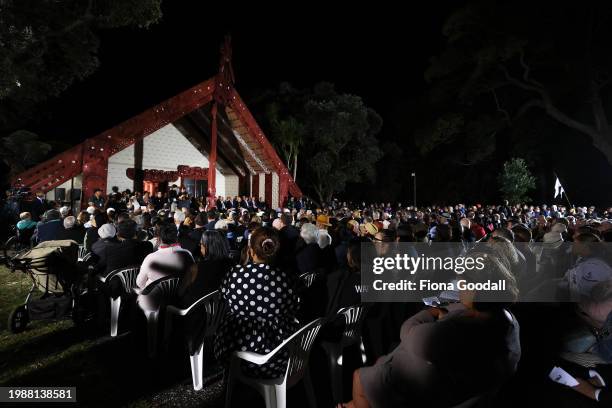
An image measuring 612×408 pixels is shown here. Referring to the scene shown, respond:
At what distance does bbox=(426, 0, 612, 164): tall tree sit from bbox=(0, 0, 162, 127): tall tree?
19955mm

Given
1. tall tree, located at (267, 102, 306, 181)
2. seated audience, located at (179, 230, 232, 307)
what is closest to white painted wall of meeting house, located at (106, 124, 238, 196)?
tall tree, located at (267, 102, 306, 181)

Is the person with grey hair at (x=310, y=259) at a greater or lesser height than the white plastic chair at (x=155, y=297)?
greater

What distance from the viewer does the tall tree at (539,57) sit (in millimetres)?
23062

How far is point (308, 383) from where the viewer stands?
3.06m

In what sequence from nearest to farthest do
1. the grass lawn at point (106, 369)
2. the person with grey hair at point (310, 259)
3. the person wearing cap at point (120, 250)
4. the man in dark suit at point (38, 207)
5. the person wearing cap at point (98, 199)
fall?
the grass lawn at point (106, 369)
the person wearing cap at point (120, 250)
the person with grey hair at point (310, 259)
the man in dark suit at point (38, 207)
the person wearing cap at point (98, 199)

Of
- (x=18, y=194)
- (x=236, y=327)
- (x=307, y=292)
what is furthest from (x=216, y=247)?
(x=18, y=194)

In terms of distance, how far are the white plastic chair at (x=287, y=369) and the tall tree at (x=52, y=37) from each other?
11.1 metres

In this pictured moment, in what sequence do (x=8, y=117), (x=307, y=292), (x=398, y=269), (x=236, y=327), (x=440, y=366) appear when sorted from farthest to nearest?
(x=8, y=117), (x=398, y=269), (x=307, y=292), (x=236, y=327), (x=440, y=366)

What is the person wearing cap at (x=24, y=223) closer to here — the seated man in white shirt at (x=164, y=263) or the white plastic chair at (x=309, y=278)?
the seated man in white shirt at (x=164, y=263)

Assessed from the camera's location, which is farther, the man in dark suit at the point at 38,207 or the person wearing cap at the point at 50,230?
the man in dark suit at the point at 38,207

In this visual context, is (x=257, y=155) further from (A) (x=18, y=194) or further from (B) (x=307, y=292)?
(B) (x=307, y=292)

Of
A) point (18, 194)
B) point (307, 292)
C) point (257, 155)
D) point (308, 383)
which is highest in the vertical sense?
point (257, 155)

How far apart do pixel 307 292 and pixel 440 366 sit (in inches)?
99.4

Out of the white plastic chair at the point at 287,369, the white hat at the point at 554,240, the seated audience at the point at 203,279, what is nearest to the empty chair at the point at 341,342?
the white plastic chair at the point at 287,369
